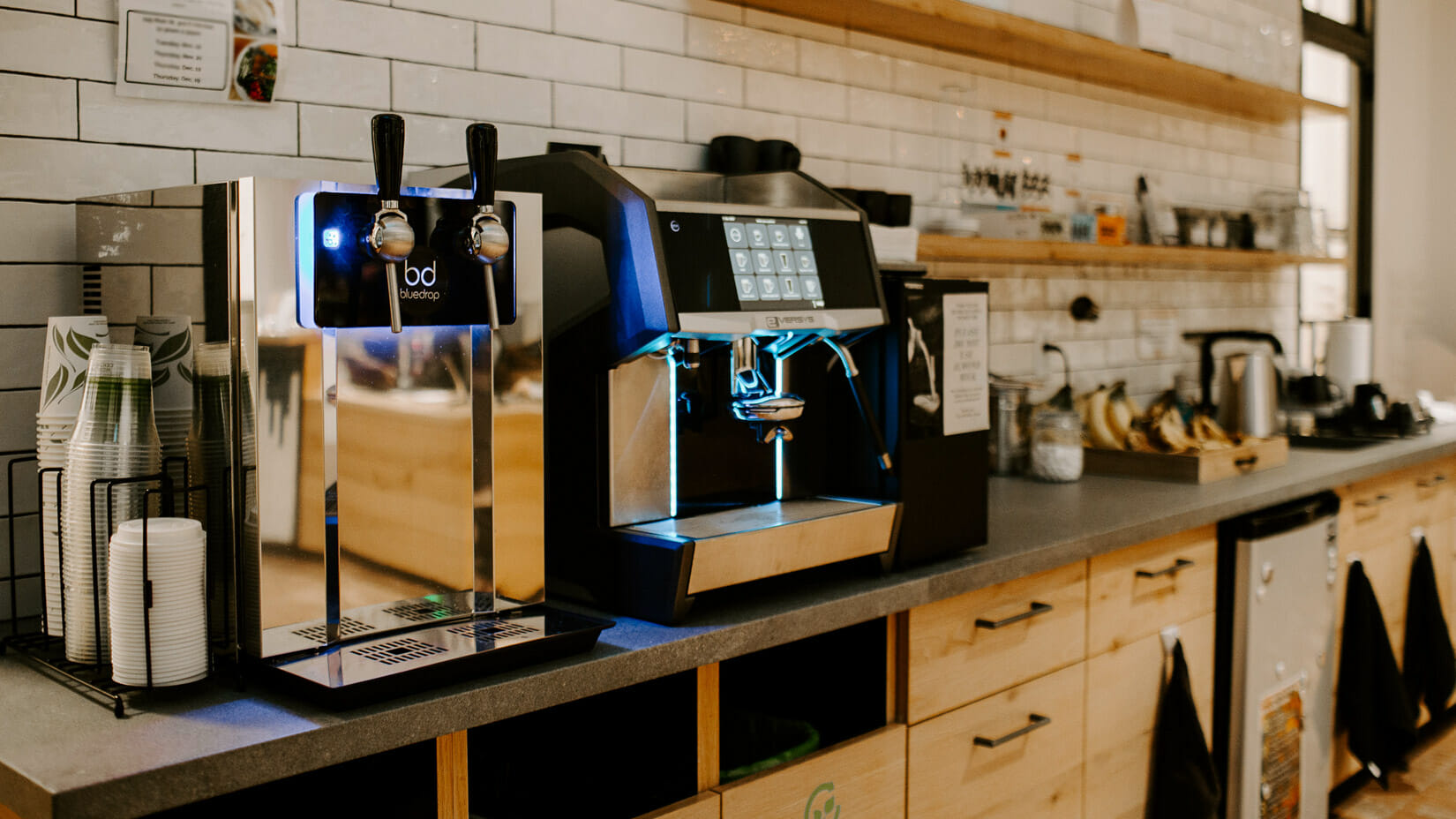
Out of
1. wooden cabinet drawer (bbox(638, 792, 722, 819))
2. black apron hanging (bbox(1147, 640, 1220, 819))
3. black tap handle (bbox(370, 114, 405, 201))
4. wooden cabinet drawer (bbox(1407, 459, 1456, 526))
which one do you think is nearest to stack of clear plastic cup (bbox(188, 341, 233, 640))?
black tap handle (bbox(370, 114, 405, 201))

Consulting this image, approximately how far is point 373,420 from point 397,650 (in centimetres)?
24

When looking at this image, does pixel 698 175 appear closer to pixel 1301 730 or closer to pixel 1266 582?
pixel 1266 582

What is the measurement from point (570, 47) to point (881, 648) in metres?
1.17

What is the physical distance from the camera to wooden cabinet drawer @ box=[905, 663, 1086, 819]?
174 centimetres

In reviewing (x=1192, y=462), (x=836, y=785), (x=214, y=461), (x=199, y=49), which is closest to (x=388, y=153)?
(x=214, y=461)

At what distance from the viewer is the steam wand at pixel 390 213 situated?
3.74 ft

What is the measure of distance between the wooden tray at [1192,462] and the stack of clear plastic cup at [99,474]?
2170 millimetres

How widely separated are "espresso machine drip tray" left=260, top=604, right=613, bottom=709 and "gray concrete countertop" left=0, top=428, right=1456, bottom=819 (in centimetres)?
1

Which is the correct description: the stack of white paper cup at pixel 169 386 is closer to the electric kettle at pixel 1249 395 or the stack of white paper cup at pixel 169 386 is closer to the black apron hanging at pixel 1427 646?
the electric kettle at pixel 1249 395

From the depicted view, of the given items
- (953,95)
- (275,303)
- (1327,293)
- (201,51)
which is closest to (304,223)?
(275,303)

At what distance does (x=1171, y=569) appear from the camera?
225 cm

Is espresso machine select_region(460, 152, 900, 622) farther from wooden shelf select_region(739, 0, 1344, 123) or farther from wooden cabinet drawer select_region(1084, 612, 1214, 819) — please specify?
wooden shelf select_region(739, 0, 1344, 123)

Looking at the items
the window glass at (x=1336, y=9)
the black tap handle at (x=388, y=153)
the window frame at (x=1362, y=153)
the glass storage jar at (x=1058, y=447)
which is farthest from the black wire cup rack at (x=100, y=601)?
the window frame at (x=1362, y=153)

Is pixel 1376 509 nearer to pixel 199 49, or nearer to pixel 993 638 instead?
pixel 993 638
